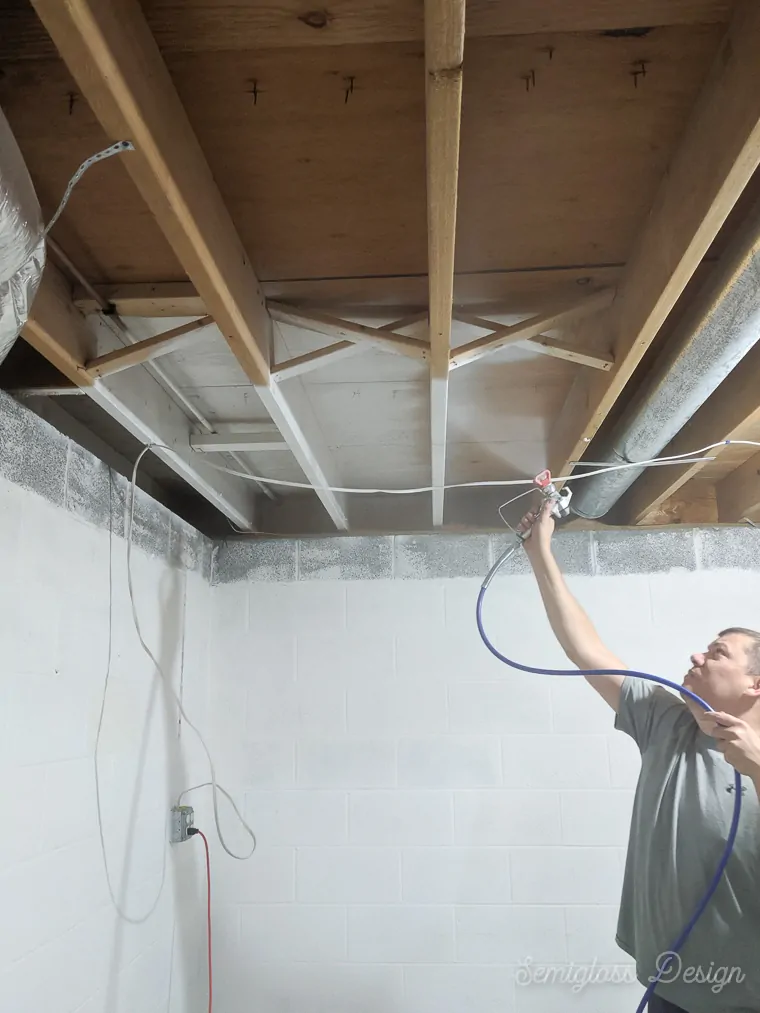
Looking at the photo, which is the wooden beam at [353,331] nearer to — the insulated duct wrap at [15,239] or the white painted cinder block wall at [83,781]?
the insulated duct wrap at [15,239]

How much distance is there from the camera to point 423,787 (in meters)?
2.79

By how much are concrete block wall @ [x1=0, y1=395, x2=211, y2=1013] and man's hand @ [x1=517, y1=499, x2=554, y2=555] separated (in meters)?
1.21

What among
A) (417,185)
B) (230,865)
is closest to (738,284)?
(417,185)

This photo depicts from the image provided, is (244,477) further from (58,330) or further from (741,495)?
(741,495)

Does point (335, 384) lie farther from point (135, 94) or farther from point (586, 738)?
point (586, 738)

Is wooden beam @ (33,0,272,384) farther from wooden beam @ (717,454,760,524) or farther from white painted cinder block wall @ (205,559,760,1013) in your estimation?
wooden beam @ (717,454,760,524)

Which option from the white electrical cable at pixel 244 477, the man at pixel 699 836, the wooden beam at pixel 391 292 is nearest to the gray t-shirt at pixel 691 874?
the man at pixel 699 836

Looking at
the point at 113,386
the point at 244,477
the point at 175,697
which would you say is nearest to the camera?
the point at 113,386

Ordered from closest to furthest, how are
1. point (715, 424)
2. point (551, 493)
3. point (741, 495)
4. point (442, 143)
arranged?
point (442, 143)
point (551, 493)
point (715, 424)
point (741, 495)

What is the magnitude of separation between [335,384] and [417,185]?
826 mm

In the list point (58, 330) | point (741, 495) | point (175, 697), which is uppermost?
point (58, 330)

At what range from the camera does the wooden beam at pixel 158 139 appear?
804 mm

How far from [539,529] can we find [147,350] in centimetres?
113

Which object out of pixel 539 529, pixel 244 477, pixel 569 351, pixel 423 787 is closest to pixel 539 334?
pixel 569 351
